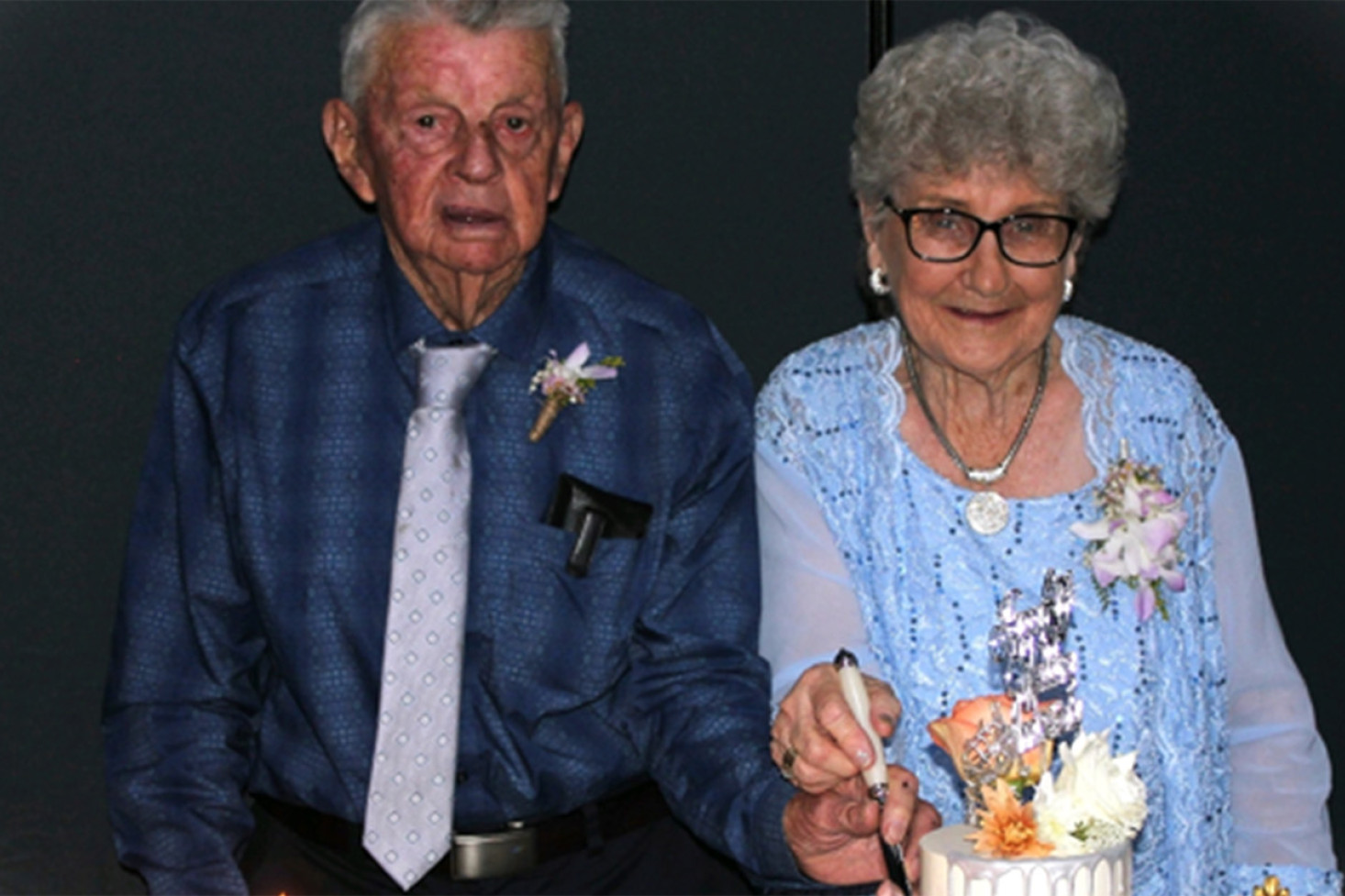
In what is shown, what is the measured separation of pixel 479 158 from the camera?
2.54m

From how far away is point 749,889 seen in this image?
2965 mm

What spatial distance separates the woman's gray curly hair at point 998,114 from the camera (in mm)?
2545

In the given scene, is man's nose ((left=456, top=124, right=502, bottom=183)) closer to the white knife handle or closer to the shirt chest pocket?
the shirt chest pocket

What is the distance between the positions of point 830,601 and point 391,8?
3.38 ft

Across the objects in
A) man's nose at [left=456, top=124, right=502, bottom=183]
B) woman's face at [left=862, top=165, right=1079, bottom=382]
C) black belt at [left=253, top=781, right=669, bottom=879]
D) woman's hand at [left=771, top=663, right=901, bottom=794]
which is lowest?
black belt at [left=253, top=781, right=669, bottom=879]

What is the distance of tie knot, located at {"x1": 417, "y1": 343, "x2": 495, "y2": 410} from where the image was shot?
259cm

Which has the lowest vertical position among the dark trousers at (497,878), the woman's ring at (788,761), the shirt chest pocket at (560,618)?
the dark trousers at (497,878)

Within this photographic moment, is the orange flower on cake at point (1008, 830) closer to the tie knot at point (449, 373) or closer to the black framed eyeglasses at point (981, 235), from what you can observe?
the black framed eyeglasses at point (981, 235)

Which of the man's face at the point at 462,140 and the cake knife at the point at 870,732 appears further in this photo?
the man's face at the point at 462,140

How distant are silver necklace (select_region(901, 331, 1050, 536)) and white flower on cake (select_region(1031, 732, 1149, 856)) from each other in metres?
0.99

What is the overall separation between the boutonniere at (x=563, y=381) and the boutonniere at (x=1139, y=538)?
715 mm

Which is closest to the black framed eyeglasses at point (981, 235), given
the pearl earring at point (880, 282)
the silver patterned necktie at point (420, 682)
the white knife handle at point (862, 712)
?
the pearl earring at point (880, 282)

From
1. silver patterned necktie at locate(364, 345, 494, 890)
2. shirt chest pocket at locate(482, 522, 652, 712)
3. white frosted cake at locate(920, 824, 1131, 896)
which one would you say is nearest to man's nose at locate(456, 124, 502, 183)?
silver patterned necktie at locate(364, 345, 494, 890)

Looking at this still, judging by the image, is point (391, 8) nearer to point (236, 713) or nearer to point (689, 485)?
point (689, 485)
